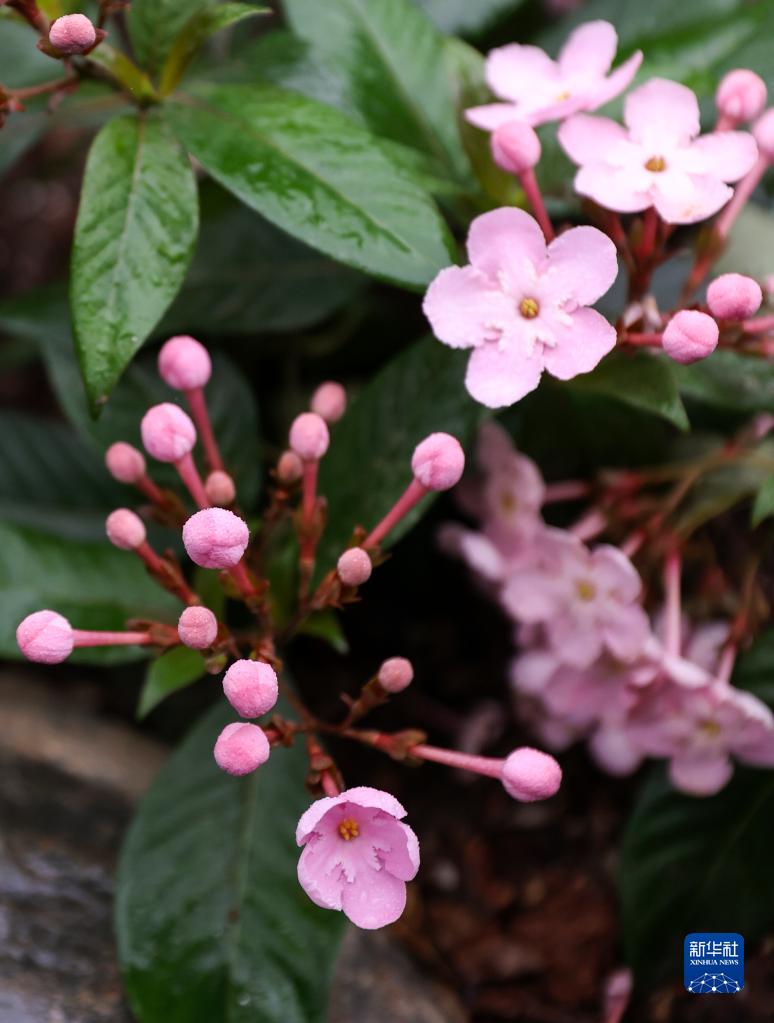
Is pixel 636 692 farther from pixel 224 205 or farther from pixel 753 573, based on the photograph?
pixel 224 205

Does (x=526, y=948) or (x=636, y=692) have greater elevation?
(x=636, y=692)

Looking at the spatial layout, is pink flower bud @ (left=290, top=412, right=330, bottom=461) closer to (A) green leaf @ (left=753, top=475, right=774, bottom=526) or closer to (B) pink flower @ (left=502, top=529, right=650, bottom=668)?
(B) pink flower @ (left=502, top=529, right=650, bottom=668)

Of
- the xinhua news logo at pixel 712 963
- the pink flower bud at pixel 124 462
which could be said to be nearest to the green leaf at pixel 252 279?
the pink flower bud at pixel 124 462

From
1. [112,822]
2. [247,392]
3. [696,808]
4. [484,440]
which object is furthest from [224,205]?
[696,808]

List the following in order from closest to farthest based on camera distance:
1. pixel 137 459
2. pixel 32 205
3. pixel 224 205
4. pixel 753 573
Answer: pixel 137 459 < pixel 753 573 < pixel 224 205 < pixel 32 205

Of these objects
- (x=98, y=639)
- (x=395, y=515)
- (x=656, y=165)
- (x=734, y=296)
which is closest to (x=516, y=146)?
(x=656, y=165)

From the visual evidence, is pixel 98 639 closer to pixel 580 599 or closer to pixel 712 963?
pixel 580 599

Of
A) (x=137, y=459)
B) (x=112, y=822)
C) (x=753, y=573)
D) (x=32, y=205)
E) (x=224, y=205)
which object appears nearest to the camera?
(x=137, y=459)
